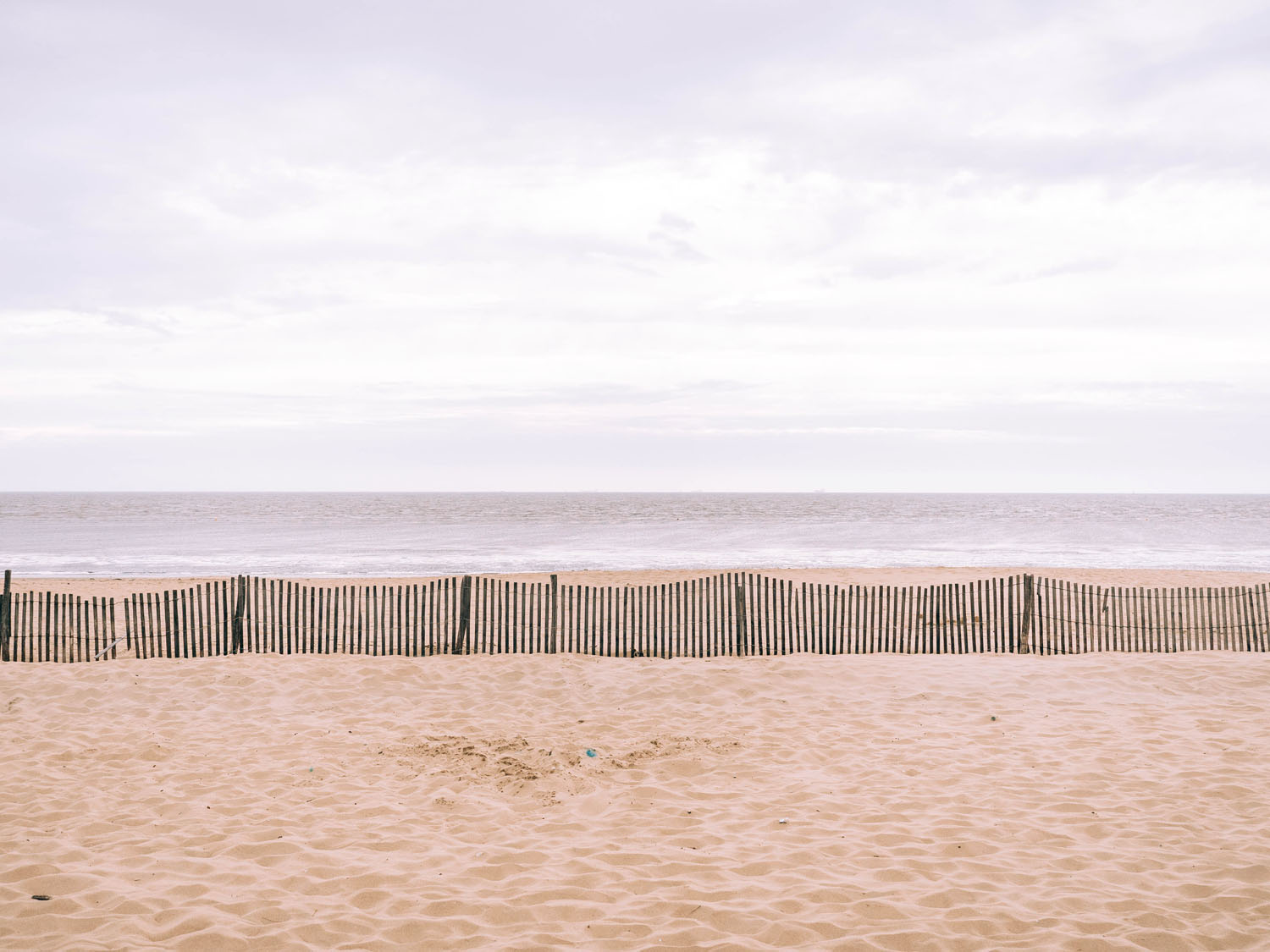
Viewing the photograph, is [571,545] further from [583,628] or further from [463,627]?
[463,627]

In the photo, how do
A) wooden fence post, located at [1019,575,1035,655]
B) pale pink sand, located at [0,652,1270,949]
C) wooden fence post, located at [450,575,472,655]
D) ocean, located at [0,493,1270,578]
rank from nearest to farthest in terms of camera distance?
pale pink sand, located at [0,652,1270,949]
wooden fence post, located at [450,575,472,655]
wooden fence post, located at [1019,575,1035,655]
ocean, located at [0,493,1270,578]

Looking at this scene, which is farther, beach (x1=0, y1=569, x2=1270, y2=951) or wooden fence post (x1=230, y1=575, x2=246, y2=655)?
wooden fence post (x1=230, y1=575, x2=246, y2=655)

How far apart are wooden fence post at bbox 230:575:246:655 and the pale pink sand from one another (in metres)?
1.34

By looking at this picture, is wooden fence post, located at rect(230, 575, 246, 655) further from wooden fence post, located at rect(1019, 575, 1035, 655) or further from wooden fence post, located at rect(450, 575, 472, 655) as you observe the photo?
wooden fence post, located at rect(1019, 575, 1035, 655)

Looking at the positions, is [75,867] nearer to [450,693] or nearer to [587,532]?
[450,693]

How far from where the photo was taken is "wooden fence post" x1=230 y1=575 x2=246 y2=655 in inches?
487

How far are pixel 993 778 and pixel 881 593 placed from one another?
6.33 metres

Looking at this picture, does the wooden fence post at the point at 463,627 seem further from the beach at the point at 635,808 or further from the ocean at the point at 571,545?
the ocean at the point at 571,545

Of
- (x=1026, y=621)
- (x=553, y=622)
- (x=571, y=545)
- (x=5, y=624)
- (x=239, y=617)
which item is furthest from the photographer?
(x=571, y=545)

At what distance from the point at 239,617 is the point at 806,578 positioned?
17.9 m

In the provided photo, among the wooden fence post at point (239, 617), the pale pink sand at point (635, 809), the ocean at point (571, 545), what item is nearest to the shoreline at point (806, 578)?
the ocean at point (571, 545)

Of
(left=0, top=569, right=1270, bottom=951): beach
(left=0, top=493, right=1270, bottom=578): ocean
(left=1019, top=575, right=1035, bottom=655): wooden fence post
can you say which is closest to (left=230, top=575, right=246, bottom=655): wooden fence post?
(left=0, top=569, right=1270, bottom=951): beach

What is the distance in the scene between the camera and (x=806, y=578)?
26219 millimetres

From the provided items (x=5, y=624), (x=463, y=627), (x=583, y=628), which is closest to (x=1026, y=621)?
(x=583, y=628)
